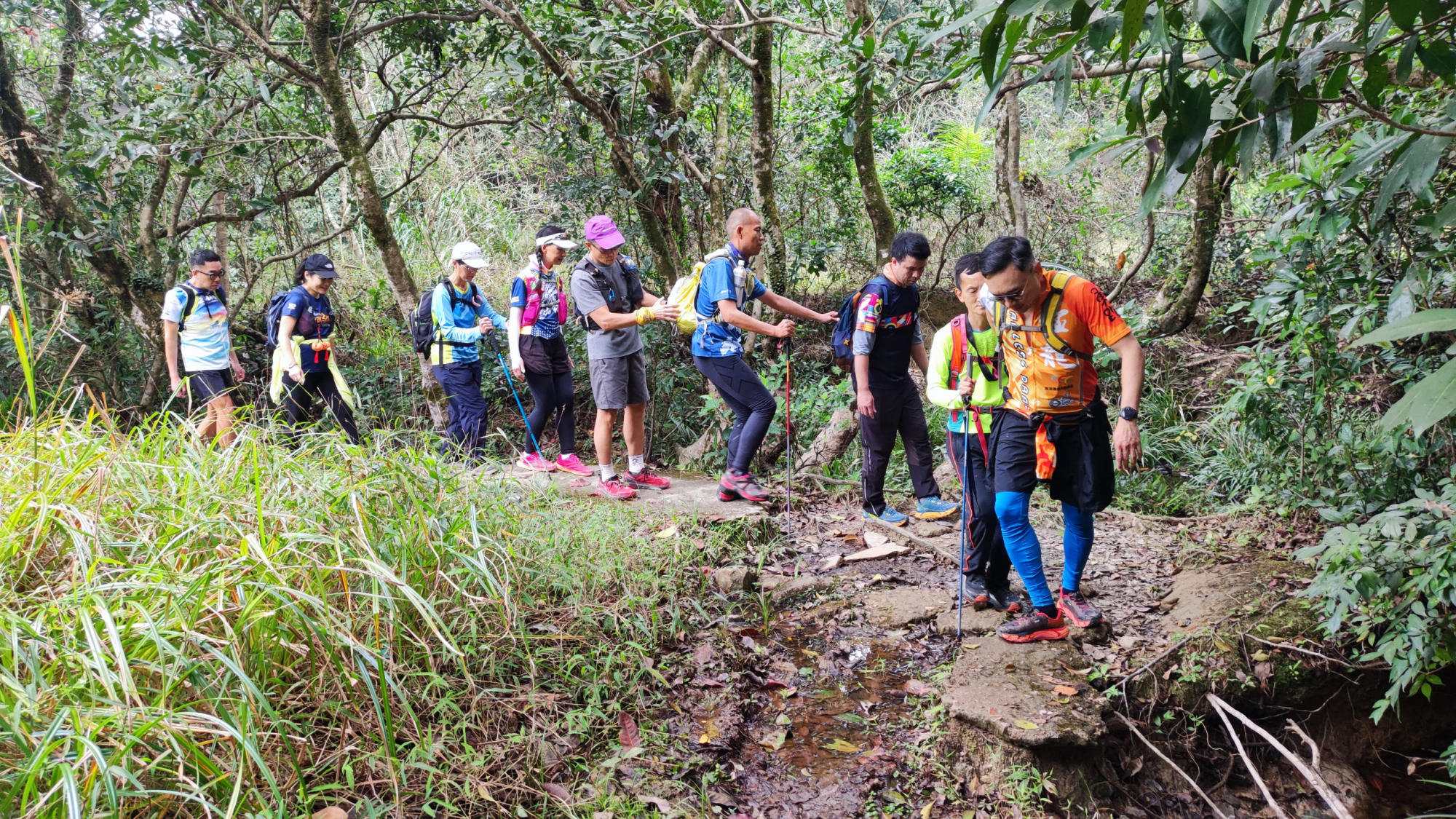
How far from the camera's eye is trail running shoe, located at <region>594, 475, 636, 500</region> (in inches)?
231

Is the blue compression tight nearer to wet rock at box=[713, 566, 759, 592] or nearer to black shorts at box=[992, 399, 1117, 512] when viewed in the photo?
black shorts at box=[992, 399, 1117, 512]

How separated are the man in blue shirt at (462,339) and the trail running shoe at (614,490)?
3.24ft

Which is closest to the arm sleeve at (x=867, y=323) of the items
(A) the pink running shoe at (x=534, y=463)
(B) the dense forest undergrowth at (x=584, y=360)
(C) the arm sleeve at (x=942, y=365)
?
(C) the arm sleeve at (x=942, y=365)

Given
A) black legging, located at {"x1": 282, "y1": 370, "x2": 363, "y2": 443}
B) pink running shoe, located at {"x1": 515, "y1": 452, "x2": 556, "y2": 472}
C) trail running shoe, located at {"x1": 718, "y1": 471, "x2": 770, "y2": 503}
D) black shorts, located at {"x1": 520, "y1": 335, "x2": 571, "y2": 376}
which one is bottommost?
trail running shoe, located at {"x1": 718, "y1": 471, "x2": 770, "y2": 503}

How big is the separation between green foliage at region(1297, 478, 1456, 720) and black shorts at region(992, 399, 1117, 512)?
2.87 feet

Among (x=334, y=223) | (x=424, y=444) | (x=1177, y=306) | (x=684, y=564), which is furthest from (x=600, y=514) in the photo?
(x=334, y=223)

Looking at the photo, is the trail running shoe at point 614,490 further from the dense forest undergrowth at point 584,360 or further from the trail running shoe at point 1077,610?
the trail running shoe at point 1077,610

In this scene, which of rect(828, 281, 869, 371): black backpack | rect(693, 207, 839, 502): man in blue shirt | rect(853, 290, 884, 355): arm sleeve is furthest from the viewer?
rect(828, 281, 869, 371): black backpack

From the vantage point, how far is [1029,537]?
12.8 ft

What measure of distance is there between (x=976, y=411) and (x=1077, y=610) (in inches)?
42.9

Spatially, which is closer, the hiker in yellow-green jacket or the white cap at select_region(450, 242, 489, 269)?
the hiker in yellow-green jacket

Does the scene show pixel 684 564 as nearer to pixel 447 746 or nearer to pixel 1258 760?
pixel 447 746

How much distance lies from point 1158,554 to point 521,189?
1040 centimetres

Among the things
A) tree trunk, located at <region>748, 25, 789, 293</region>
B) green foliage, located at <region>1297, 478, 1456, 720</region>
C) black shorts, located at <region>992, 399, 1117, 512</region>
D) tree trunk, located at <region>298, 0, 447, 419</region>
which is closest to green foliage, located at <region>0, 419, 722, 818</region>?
black shorts, located at <region>992, 399, 1117, 512</region>
